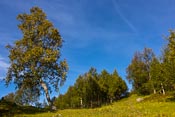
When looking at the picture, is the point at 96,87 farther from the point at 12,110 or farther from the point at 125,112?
the point at 125,112

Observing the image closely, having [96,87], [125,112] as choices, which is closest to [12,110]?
[125,112]

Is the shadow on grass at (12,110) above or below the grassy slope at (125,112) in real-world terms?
above

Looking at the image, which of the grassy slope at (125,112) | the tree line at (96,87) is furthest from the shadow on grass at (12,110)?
the tree line at (96,87)

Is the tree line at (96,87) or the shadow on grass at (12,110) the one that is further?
the tree line at (96,87)

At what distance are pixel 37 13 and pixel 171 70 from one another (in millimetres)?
30443

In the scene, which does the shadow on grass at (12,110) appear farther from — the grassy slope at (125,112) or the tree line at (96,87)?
the tree line at (96,87)

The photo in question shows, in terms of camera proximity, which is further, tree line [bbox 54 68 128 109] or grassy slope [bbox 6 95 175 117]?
tree line [bbox 54 68 128 109]

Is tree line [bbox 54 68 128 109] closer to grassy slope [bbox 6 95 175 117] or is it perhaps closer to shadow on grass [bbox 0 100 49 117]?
shadow on grass [bbox 0 100 49 117]

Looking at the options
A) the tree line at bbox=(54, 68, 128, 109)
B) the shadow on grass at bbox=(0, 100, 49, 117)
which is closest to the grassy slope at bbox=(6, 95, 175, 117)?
the shadow on grass at bbox=(0, 100, 49, 117)

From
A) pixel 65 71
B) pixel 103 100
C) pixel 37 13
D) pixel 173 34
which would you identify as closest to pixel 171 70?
pixel 173 34

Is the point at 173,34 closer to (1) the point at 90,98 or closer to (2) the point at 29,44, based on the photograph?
(2) the point at 29,44

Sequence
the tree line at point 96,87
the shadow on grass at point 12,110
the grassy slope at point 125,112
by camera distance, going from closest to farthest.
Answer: the grassy slope at point 125,112 < the shadow on grass at point 12,110 < the tree line at point 96,87

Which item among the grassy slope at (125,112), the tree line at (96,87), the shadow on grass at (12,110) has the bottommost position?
the grassy slope at (125,112)

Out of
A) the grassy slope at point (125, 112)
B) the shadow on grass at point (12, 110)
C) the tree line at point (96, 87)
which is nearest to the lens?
the grassy slope at point (125, 112)
